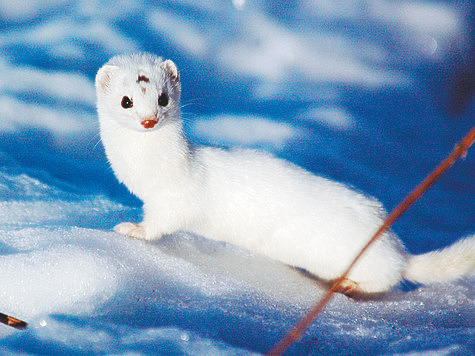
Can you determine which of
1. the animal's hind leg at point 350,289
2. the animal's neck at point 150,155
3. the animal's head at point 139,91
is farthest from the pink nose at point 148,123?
the animal's hind leg at point 350,289

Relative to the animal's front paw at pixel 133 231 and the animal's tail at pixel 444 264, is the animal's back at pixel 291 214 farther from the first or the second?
the animal's front paw at pixel 133 231

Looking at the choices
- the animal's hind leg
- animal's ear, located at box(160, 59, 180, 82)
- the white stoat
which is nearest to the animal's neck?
the white stoat

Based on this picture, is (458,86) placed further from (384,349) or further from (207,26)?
(384,349)

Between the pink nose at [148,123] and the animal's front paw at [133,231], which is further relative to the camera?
the animal's front paw at [133,231]

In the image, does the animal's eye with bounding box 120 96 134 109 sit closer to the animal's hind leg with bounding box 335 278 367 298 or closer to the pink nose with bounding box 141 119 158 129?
the pink nose with bounding box 141 119 158 129

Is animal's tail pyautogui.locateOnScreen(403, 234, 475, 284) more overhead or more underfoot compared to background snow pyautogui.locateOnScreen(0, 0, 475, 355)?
more underfoot

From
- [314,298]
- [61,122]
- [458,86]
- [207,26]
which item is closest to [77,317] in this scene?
[314,298]

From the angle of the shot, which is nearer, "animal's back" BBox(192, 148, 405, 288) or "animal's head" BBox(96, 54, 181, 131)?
"animal's head" BBox(96, 54, 181, 131)
